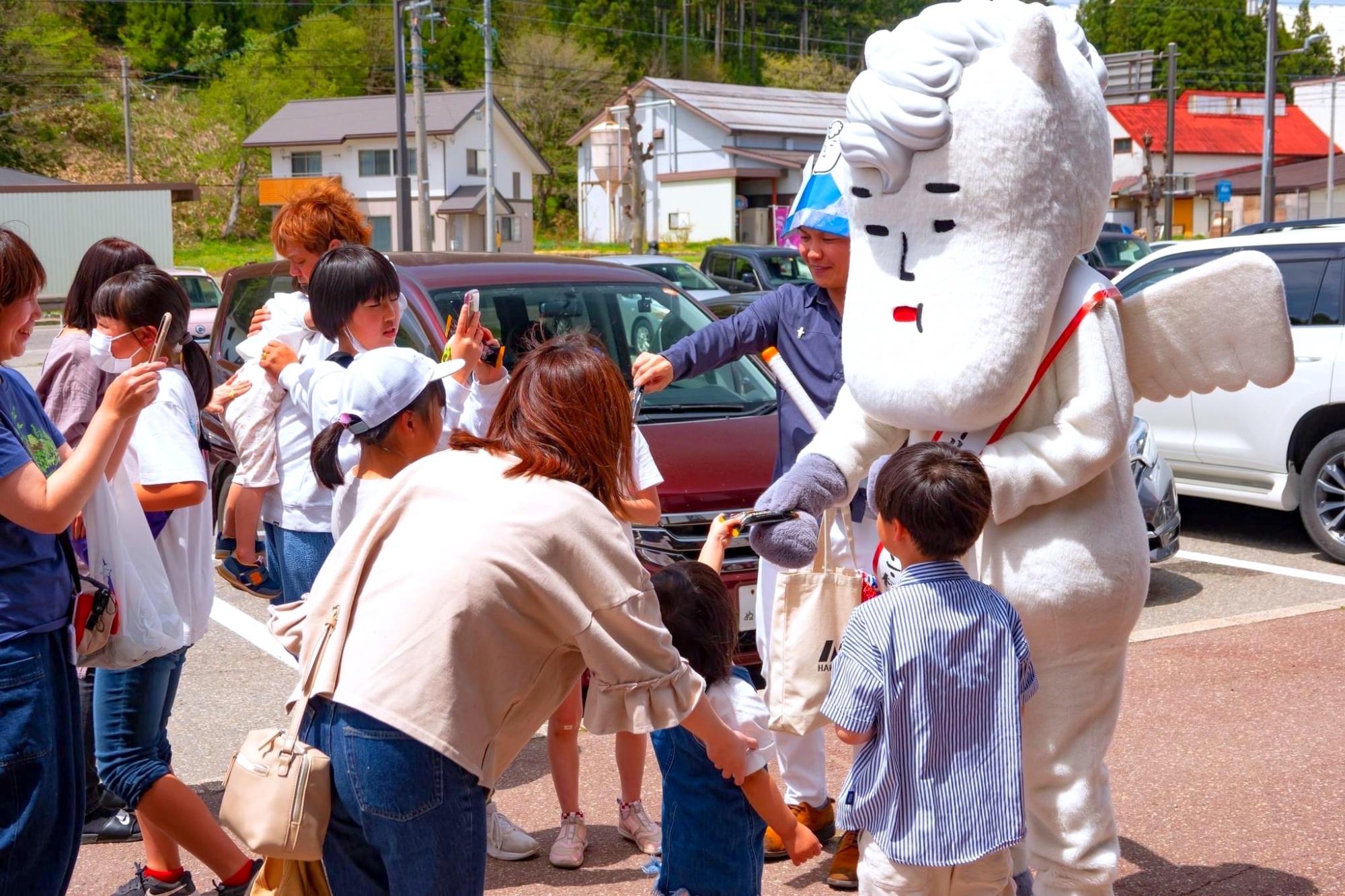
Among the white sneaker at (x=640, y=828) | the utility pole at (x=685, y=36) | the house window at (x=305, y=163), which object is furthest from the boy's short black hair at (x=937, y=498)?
the utility pole at (x=685, y=36)

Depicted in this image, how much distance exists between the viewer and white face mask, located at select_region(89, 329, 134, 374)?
12.1ft

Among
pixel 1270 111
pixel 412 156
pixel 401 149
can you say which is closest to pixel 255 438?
pixel 401 149

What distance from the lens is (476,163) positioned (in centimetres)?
5772

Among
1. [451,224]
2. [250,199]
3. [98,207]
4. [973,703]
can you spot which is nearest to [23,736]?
[973,703]

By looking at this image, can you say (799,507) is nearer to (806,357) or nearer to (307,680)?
(806,357)

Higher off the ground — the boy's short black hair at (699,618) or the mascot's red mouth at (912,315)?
the mascot's red mouth at (912,315)

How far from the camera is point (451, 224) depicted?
2176 inches

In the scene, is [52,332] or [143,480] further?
[52,332]

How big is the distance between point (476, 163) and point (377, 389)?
56791 millimetres

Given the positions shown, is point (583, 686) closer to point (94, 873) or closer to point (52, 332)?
point (94, 873)

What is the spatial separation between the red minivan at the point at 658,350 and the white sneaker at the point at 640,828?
112 centimetres

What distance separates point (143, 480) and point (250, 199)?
6206 cm

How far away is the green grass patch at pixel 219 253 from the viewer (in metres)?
48.5

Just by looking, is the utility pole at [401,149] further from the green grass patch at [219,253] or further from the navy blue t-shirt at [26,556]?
the navy blue t-shirt at [26,556]
